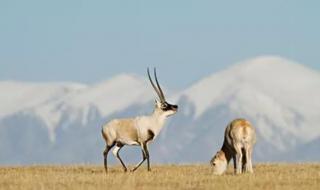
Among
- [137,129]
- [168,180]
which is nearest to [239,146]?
[168,180]

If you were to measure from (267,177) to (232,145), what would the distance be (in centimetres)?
332

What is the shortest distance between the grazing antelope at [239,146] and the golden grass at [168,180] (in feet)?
1.43

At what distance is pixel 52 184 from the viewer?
3031cm

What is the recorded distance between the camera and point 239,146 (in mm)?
35062

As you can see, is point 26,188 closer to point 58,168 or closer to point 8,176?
point 8,176

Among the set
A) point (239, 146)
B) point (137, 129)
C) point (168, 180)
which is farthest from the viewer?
point (137, 129)

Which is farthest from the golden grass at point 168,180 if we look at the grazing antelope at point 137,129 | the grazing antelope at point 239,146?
the grazing antelope at point 137,129

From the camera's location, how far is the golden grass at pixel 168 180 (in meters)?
29.7

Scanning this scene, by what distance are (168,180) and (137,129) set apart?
689 cm

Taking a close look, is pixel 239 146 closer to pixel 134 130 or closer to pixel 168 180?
pixel 168 180

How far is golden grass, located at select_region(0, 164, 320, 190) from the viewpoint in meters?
29.7

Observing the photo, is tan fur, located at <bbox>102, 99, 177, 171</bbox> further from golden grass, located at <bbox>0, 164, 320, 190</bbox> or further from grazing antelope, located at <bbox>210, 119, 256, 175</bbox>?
grazing antelope, located at <bbox>210, 119, 256, 175</bbox>

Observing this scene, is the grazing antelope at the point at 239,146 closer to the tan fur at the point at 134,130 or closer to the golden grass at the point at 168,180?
the golden grass at the point at 168,180

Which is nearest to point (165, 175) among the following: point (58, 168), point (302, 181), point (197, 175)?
point (197, 175)
